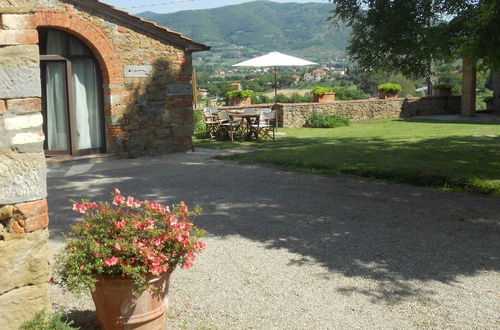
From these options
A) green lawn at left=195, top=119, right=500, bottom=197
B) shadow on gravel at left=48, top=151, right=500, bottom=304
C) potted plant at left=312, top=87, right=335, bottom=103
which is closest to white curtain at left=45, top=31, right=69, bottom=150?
shadow on gravel at left=48, top=151, right=500, bottom=304

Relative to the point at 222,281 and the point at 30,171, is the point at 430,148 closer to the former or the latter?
the point at 222,281

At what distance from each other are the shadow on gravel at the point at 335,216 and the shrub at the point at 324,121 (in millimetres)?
8966

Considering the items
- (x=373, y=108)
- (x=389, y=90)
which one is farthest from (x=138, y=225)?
(x=389, y=90)

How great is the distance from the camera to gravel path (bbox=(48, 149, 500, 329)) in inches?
175

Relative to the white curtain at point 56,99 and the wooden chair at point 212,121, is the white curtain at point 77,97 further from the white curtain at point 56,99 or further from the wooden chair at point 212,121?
the wooden chair at point 212,121

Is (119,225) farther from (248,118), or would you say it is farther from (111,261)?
(248,118)

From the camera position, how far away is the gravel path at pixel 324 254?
4.44m

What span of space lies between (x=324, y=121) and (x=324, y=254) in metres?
14.6

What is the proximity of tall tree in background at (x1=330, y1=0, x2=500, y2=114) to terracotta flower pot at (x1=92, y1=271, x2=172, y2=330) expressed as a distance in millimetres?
4856

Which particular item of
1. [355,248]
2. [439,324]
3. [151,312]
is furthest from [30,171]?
[355,248]

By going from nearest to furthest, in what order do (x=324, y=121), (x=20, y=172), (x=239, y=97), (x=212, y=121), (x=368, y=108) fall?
(x=20, y=172) < (x=212, y=121) < (x=239, y=97) < (x=324, y=121) < (x=368, y=108)

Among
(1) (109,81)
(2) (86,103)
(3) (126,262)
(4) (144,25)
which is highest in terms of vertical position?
(4) (144,25)

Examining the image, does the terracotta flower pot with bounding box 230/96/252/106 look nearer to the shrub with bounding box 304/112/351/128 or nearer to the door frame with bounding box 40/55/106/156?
the shrub with bounding box 304/112/351/128

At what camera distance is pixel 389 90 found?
75.7 feet
